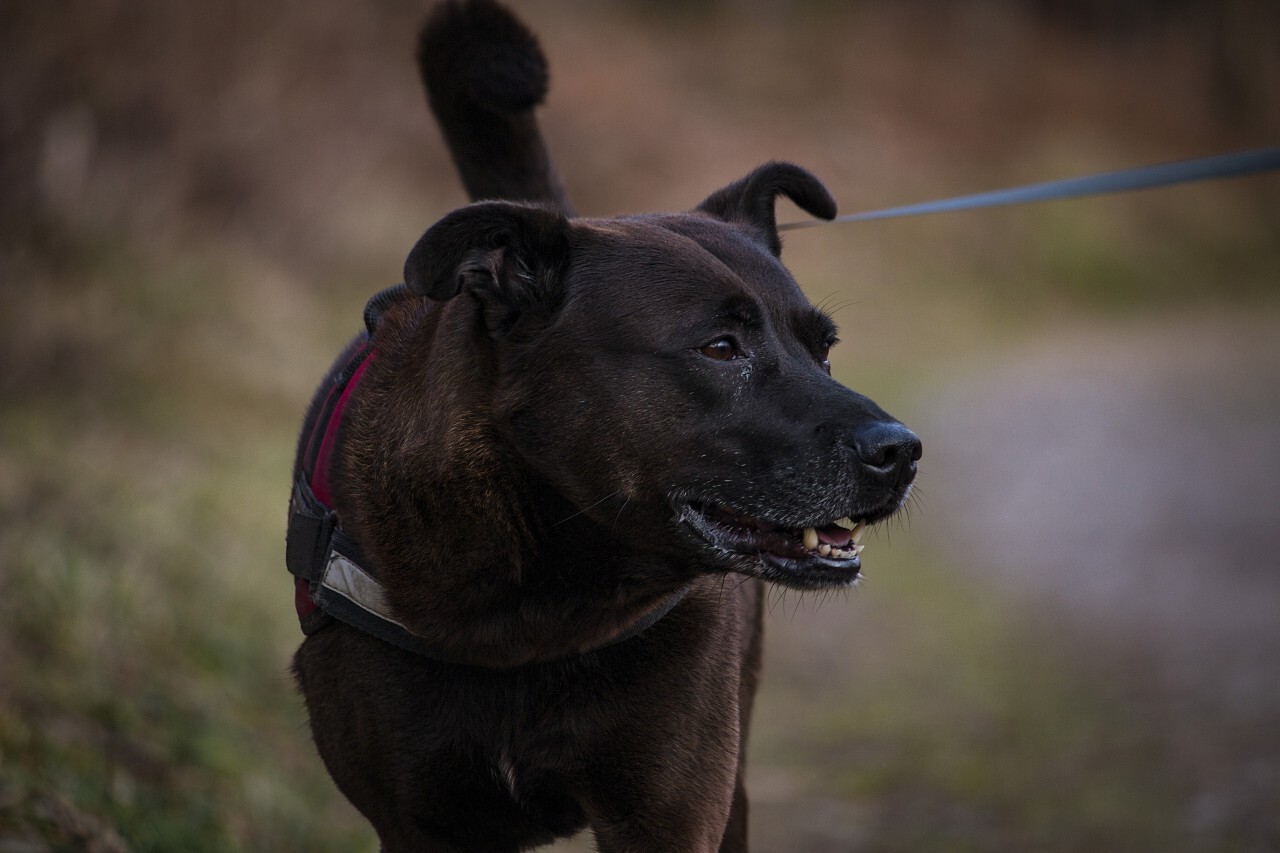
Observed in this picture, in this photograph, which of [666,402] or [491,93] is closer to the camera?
[666,402]

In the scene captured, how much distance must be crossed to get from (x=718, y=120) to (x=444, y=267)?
20044 mm

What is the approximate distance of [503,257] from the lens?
9.80 ft

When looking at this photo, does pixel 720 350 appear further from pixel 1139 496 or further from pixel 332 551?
pixel 1139 496

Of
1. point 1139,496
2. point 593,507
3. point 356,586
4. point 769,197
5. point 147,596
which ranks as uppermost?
point 769,197

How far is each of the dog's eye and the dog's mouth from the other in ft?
0.99

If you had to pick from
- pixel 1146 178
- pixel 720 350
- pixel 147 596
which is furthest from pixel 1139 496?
pixel 720 350

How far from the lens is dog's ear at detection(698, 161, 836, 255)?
3.52 meters

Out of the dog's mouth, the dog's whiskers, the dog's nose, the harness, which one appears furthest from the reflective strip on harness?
the dog's nose

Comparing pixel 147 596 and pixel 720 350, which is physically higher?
pixel 720 350

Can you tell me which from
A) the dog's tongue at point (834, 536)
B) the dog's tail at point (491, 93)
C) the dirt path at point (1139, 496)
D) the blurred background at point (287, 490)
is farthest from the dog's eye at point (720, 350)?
the dirt path at point (1139, 496)

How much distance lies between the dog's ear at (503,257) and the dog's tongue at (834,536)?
2.40ft

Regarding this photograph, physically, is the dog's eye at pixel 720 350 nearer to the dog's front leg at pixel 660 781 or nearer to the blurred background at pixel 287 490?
the dog's front leg at pixel 660 781

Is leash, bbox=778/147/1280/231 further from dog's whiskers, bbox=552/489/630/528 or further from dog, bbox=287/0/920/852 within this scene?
dog's whiskers, bbox=552/489/630/528

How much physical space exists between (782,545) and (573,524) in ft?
1.41
